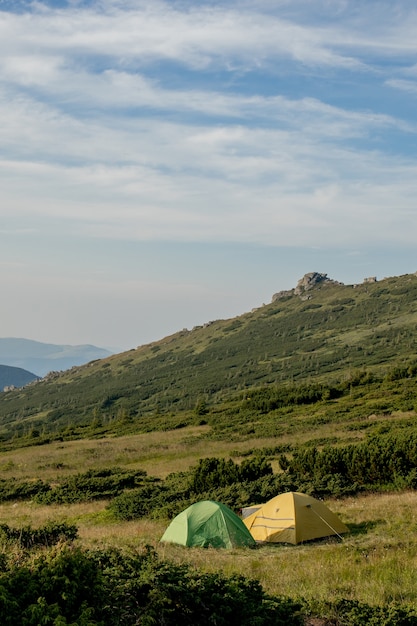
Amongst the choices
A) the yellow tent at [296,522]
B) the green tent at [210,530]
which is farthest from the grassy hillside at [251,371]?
the green tent at [210,530]

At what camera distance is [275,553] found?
42.0 feet

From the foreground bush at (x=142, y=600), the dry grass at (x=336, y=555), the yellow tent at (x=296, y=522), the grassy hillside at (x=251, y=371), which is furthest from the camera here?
the grassy hillside at (x=251, y=371)

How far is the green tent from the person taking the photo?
13.8m

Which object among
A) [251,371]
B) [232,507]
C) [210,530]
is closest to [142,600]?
[210,530]

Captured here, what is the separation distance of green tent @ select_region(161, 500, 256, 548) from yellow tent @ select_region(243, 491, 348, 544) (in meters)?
0.78

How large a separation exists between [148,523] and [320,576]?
897 centimetres

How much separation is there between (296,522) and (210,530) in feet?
7.88

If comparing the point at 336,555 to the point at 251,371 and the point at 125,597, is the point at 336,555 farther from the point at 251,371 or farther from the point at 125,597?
the point at 251,371

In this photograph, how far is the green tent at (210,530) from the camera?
13.8 metres

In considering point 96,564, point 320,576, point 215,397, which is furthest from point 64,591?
point 215,397

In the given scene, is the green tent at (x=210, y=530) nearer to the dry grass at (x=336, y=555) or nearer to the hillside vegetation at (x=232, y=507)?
the dry grass at (x=336, y=555)

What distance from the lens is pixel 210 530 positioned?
1411 centimetres

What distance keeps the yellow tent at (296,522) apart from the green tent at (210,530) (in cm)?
78

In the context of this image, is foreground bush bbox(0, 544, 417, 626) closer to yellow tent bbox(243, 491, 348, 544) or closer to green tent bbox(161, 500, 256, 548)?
green tent bbox(161, 500, 256, 548)
